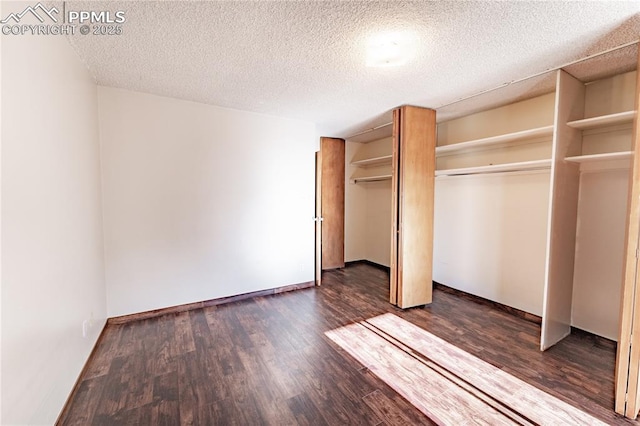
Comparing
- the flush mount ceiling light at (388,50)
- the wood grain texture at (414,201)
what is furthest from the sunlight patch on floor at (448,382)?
the flush mount ceiling light at (388,50)

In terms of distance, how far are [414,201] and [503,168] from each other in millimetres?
1061

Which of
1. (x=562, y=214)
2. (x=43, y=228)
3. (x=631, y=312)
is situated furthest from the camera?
(x=562, y=214)

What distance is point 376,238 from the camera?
5.37 meters

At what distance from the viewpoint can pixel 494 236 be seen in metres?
3.41

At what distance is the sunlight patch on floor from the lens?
1688 mm

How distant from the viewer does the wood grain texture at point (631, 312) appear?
1.65m

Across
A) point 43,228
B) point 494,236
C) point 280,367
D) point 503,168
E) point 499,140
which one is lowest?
point 280,367

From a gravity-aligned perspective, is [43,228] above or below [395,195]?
below

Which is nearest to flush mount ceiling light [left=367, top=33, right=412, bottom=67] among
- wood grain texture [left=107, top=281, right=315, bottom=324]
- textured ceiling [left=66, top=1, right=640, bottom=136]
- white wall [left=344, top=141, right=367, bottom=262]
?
textured ceiling [left=66, top=1, right=640, bottom=136]

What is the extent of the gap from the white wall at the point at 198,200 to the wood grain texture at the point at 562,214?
2834 millimetres

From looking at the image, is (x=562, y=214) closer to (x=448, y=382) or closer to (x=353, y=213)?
(x=448, y=382)

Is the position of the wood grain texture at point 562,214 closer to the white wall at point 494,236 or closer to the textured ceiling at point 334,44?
the white wall at point 494,236

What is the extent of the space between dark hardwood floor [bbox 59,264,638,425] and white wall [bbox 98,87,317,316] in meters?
0.48

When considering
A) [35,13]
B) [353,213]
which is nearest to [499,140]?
[353,213]
